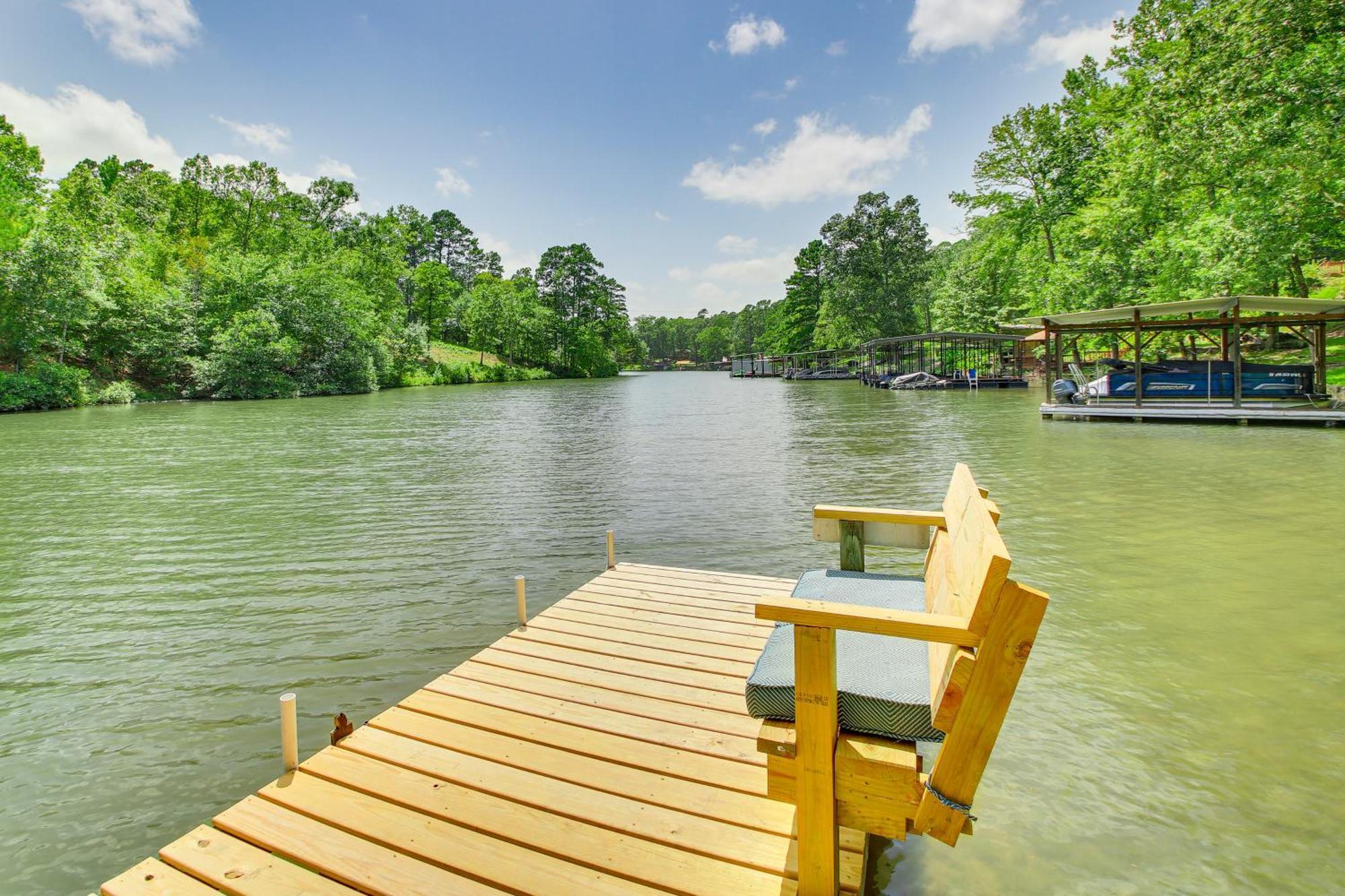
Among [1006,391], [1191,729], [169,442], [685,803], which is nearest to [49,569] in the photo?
[685,803]

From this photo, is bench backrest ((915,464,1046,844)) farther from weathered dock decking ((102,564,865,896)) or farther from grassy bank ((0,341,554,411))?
grassy bank ((0,341,554,411))

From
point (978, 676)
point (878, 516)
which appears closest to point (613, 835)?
point (978, 676)

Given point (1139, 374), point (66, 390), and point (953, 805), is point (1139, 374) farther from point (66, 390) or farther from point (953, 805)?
point (66, 390)

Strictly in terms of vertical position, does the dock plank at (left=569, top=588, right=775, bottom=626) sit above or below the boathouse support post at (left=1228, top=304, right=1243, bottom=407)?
below

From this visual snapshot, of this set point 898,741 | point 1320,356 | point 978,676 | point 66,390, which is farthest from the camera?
point 66,390

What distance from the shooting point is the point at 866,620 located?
2049 millimetres

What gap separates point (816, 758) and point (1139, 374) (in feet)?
74.0

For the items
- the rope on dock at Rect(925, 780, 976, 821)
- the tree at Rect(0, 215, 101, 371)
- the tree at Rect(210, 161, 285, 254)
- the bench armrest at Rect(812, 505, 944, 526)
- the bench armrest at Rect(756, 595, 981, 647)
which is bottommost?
the rope on dock at Rect(925, 780, 976, 821)

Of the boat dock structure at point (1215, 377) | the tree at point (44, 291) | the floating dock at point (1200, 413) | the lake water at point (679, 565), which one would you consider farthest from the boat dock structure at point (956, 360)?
the tree at point (44, 291)

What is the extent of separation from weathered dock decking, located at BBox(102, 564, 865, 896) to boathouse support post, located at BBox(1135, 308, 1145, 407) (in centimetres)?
1983

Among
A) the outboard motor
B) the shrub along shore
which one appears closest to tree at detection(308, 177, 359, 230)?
the shrub along shore

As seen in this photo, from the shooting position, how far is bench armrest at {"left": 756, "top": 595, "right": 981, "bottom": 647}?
1934 millimetres

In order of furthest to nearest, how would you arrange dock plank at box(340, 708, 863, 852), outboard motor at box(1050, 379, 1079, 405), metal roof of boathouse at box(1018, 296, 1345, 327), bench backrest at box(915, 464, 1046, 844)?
outboard motor at box(1050, 379, 1079, 405), metal roof of boathouse at box(1018, 296, 1345, 327), dock plank at box(340, 708, 863, 852), bench backrest at box(915, 464, 1046, 844)

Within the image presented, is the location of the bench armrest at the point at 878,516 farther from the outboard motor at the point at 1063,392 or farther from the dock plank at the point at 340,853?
the outboard motor at the point at 1063,392
